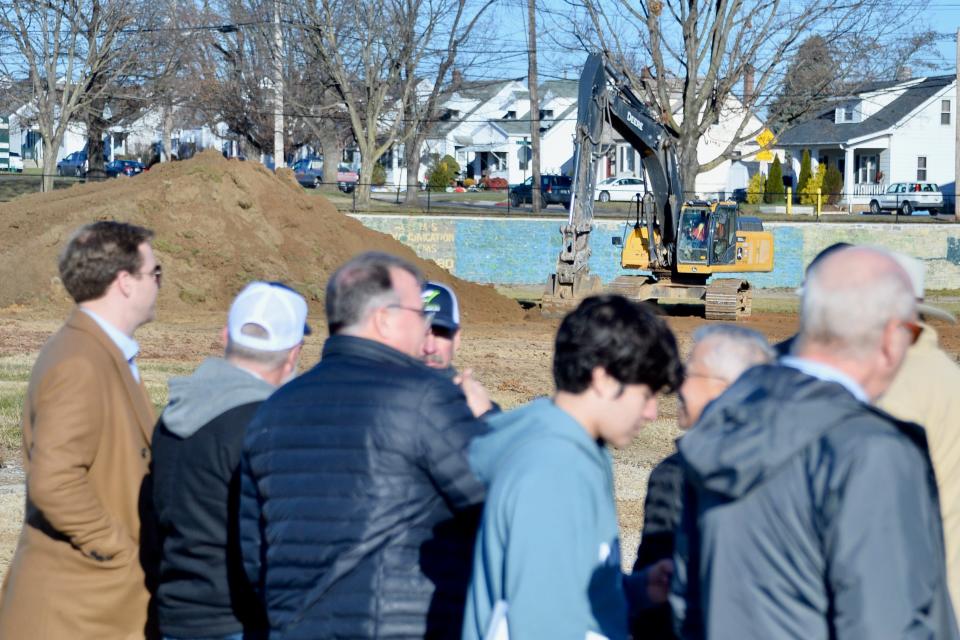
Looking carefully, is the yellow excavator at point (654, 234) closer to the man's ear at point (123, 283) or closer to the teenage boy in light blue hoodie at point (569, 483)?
the man's ear at point (123, 283)

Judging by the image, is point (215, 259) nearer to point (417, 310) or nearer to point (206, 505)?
point (206, 505)

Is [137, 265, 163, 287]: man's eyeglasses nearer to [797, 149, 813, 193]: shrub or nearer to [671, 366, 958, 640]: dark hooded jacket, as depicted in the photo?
[671, 366, 958, 640]: dark hooded jacket

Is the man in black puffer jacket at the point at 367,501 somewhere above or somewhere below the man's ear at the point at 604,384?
below

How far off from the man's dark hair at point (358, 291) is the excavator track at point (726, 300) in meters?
20.5

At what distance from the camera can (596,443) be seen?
2.94 metres

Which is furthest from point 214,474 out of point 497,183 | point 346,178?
point 497,183

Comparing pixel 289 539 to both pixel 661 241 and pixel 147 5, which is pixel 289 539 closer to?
pixel 661 241

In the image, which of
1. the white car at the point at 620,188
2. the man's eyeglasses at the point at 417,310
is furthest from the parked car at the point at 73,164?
the man's eyeglasses at the point at 417,310

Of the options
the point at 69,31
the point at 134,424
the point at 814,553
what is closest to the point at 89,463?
the point at 134,424

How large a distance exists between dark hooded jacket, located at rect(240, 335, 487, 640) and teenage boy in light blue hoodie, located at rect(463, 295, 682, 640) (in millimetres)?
150

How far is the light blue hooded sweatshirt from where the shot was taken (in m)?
2.71

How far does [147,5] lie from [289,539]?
43.8 meters

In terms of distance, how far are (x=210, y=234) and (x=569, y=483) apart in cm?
2160

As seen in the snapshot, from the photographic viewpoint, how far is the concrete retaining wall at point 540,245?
32062 millimetres
